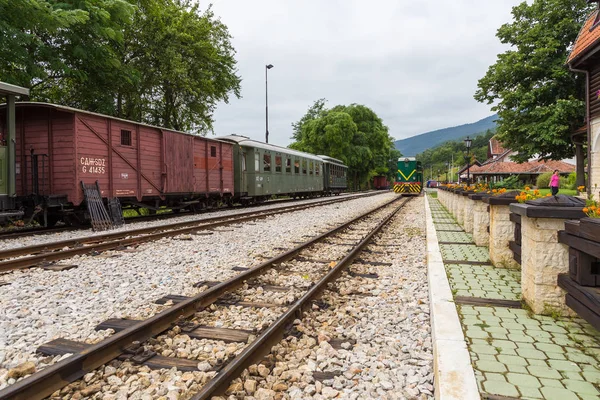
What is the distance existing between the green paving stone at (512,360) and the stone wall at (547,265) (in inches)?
42.9

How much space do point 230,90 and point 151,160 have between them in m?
14.0

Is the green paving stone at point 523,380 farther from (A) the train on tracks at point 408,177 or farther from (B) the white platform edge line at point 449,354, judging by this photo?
(A) the train on tracks at point 408,177

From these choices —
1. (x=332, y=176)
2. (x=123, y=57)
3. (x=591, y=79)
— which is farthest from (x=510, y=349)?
(x=332, y=176)

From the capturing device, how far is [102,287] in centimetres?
472

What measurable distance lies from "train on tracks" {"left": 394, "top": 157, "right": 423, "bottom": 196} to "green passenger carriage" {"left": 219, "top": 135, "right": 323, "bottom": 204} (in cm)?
1089

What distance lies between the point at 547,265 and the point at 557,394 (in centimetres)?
157

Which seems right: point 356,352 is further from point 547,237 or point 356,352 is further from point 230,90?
point 230,90

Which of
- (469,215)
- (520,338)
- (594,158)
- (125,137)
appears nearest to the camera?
(520,338)

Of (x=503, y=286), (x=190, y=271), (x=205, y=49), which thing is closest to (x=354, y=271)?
(x=503, y=286)

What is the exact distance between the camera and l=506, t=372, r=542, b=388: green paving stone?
7.72 feet

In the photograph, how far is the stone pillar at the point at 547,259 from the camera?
346cm

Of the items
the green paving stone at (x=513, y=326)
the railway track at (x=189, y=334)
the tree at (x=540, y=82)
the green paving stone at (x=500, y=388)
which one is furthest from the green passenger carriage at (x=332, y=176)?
the green paving stone at (x=500, y=388)

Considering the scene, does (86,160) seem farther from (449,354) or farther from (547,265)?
(547,265)

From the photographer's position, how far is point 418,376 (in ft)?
8.81
